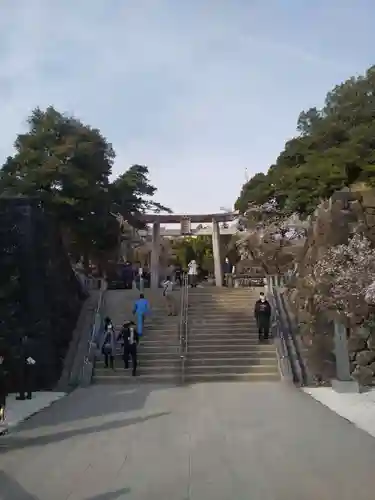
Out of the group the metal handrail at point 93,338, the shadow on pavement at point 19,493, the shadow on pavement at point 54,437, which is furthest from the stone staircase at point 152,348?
the shadow on pavement at point 19,493

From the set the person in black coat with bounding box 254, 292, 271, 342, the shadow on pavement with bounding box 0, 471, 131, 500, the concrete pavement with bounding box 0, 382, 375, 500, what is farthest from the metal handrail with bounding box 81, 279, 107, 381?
the shadow on pavement with bounding box 0, 471, 131, 500

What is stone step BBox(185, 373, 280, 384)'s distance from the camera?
596 inches

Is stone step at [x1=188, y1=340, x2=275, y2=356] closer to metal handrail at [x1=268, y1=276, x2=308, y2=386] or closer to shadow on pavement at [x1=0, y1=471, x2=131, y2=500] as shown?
metal handrail at [x1=268, y1=276, x2=308, y2=386]

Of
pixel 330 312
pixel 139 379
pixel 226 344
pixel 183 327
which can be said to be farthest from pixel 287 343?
pixel 139 379

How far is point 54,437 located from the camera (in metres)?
8.72

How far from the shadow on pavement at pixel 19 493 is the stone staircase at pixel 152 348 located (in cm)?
915

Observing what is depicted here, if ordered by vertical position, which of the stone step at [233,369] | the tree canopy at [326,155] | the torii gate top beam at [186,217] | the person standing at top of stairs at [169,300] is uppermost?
the tree canopy at [326,155]

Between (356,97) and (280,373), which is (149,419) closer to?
(280,373)

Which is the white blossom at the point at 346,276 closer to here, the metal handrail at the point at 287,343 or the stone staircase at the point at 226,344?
the metal handrail at the point at 287,343

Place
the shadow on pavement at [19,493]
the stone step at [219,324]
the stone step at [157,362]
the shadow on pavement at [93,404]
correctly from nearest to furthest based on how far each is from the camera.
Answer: the shadow on pavement at [19,493], the shadow on pavement at [93,404], the stone step at [157,362], the stone step at [219,324]

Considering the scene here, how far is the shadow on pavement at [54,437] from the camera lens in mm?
8205

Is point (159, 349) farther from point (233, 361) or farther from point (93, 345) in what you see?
point (233, 361)

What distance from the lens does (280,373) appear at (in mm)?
15172

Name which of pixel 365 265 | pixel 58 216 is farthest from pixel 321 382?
pixel 58 216
